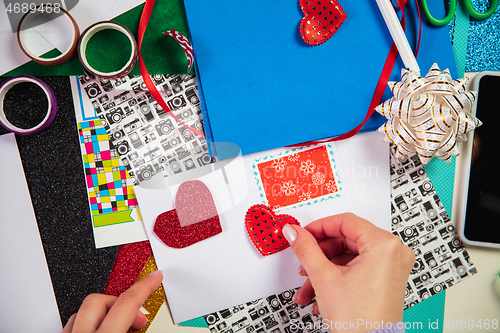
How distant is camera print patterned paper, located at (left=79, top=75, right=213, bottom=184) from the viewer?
0.77m

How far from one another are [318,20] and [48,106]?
699 mm

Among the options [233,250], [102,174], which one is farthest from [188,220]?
[102,174]

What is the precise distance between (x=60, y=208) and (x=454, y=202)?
1026 mm

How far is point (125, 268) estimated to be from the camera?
77 centimetres

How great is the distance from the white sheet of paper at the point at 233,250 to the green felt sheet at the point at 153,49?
0.97 ft

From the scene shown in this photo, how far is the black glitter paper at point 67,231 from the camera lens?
77cm

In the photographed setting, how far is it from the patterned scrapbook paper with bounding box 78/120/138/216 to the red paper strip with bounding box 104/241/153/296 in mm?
109

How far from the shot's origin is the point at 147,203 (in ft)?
2.51

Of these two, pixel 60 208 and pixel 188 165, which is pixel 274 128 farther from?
pixel 60 208

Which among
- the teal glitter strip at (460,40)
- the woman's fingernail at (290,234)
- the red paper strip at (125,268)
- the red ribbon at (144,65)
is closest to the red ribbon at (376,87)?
the red ribbon at (144,65)

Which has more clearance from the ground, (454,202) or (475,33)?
(475,33)

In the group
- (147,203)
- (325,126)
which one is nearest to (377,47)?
(325,126)

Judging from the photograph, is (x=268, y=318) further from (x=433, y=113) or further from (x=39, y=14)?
(x=39, y=14)

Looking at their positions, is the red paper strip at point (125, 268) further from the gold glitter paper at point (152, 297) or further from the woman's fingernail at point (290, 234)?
the woman's fingernail at point (290, 234)
